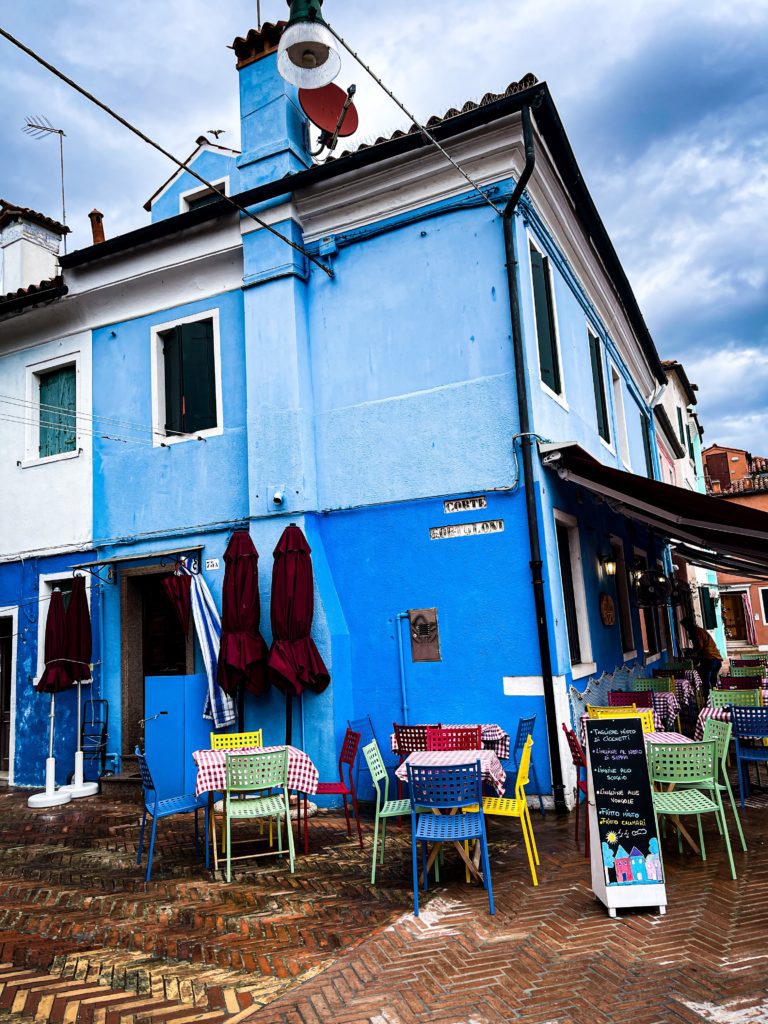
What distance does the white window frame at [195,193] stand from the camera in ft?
36.0

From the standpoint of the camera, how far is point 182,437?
993cm

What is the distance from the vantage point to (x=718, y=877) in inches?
207

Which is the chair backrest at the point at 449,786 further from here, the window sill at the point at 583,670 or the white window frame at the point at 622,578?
the white window frame at the point at 622,578

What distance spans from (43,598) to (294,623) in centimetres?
469

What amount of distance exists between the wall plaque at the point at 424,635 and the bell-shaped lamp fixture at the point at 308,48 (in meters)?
5.13

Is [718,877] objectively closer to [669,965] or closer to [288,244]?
[669,965]

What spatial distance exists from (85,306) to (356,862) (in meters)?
8.64

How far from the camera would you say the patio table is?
20.4 ft

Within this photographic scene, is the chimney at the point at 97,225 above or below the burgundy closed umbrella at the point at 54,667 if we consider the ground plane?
above

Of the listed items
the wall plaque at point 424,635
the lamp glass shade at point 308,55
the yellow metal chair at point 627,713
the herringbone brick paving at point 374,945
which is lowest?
the herringbone brick paving at point 374,945

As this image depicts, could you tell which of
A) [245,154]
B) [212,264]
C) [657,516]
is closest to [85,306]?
[212,264]

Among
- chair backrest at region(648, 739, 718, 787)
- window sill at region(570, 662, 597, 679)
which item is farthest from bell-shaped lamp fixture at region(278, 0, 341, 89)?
window sill at region(570, 662, 597, 679)

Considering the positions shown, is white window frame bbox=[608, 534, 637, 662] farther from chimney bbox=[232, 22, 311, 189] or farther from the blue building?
chimney bbox=[232, 22, 311, 189]

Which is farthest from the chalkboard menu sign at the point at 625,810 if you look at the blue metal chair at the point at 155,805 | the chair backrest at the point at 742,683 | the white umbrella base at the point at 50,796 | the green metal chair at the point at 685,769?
the white umbrella base at the point at 50,796
